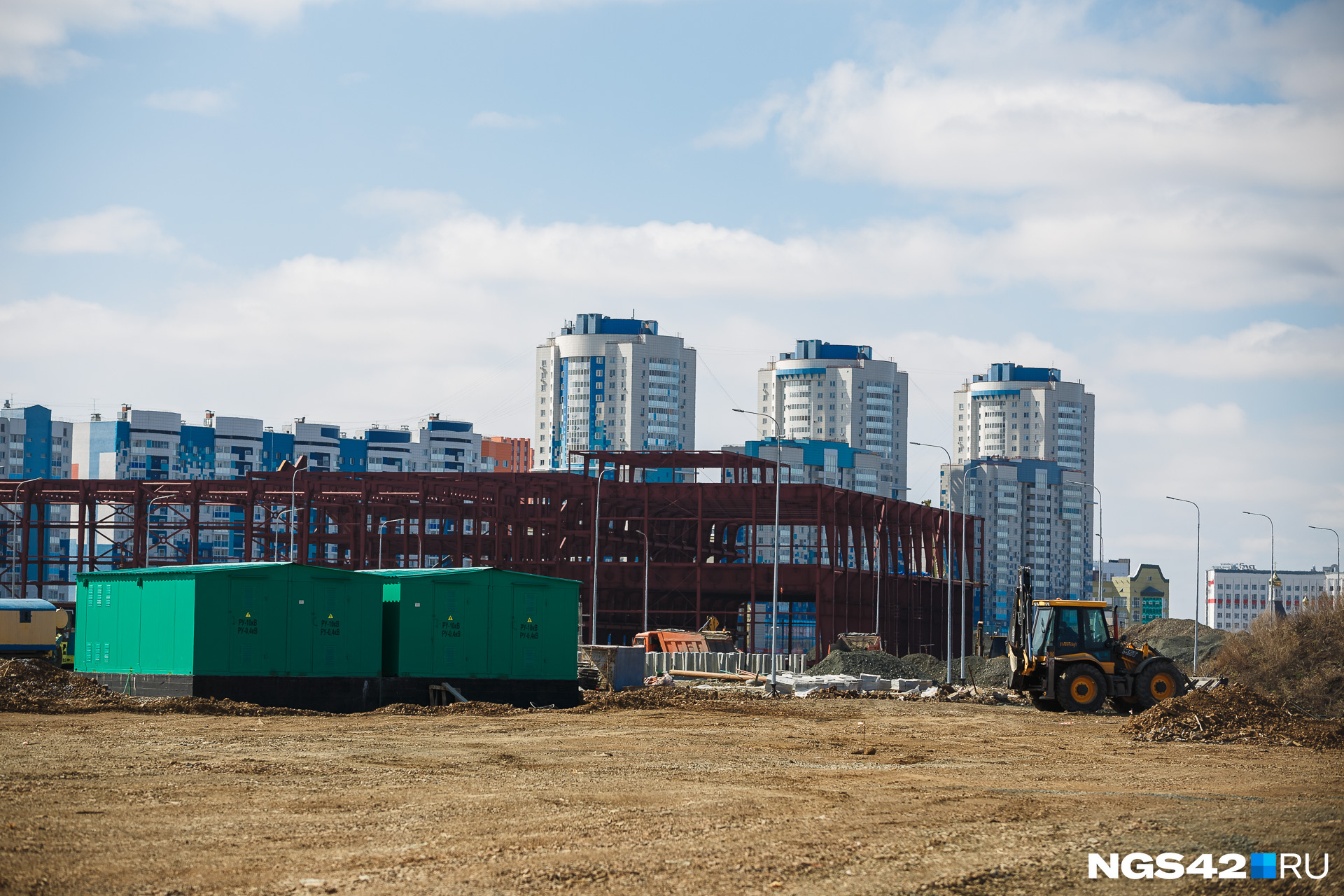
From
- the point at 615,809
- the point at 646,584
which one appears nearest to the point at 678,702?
the point at 615,809

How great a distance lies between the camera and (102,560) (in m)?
85.9

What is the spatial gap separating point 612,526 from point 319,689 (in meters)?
60.6

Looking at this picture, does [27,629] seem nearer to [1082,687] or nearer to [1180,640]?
[1082,687]

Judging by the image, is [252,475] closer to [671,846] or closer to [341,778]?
[341,778]

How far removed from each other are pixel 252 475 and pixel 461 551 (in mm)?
13545

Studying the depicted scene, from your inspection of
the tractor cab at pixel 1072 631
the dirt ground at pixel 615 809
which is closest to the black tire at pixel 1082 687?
the tractor cab at pixel 1072 631

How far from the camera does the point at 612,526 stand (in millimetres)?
89125

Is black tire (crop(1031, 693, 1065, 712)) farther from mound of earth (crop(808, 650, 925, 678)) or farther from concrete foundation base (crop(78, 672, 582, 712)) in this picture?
mound of earth (crop(808, 650, 925, 678))

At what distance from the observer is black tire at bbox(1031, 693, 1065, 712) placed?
3042cm

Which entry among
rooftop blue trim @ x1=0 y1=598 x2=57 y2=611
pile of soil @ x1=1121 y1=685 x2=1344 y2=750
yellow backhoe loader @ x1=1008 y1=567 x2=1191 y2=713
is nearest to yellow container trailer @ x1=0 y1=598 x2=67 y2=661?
rooftop blue trim @ x1=0 y1=598 x2=57 y2=611

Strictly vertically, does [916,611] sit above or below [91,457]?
below

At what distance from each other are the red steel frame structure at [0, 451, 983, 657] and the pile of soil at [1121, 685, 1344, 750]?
163ft

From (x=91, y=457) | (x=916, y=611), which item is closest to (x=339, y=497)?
(x=916, y=611)

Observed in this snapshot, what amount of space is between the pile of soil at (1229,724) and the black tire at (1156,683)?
417 centimetres
